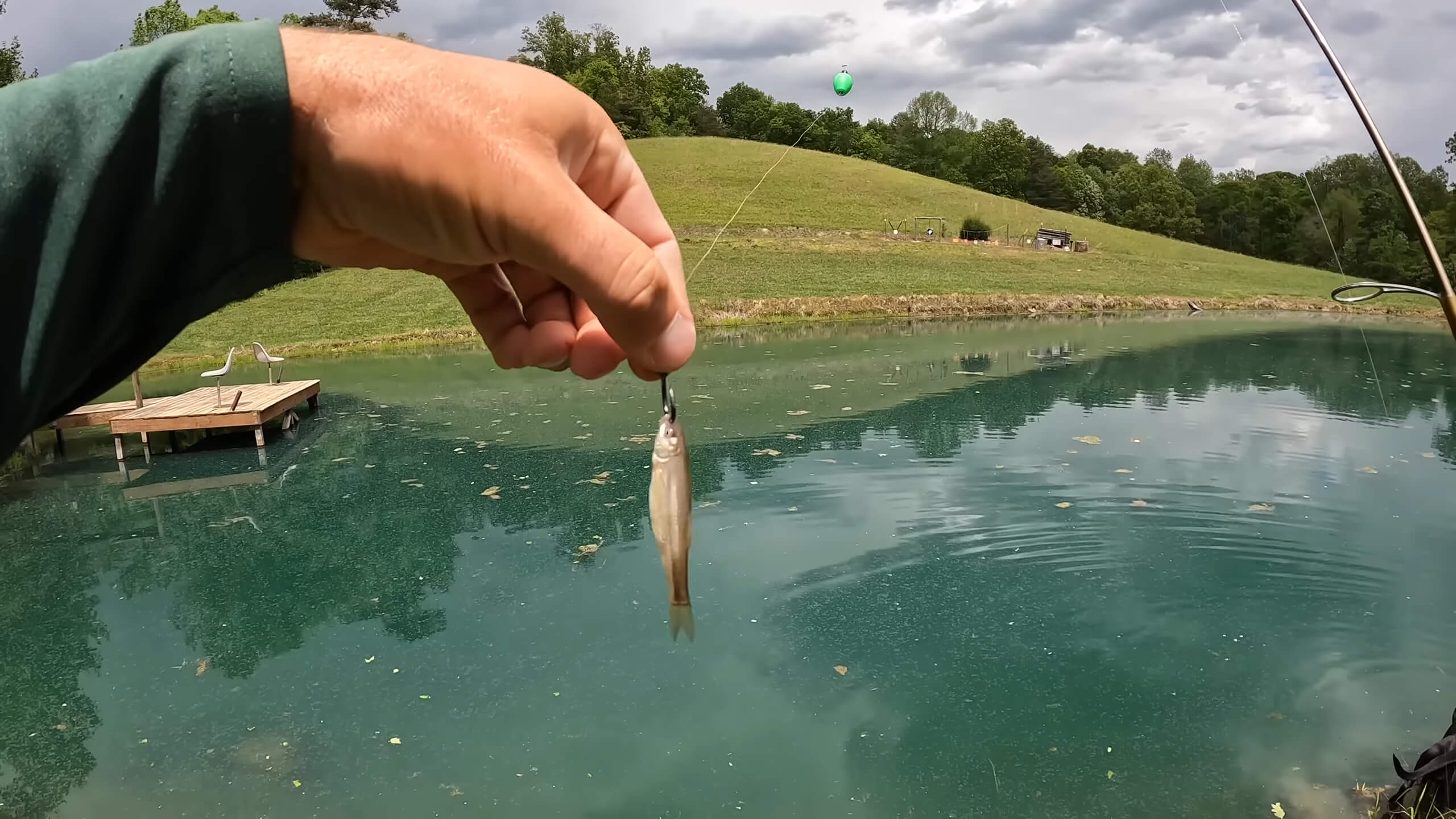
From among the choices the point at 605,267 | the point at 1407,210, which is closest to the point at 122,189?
the point at 605,267

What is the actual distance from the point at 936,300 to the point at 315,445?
67.8 ft

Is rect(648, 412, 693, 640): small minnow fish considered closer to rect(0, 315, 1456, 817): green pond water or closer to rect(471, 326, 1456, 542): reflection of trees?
rect(0, 315, 1456, 817): green pond water

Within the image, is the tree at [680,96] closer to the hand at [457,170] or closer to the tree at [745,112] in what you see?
the tree at [745,112]

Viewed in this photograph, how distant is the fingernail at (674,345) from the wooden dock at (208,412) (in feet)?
35.6

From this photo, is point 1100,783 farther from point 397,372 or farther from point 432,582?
point 397,372

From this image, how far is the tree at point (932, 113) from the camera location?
244ft

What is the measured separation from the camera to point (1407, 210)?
2631 mm

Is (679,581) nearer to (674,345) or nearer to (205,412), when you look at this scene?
(674,345)

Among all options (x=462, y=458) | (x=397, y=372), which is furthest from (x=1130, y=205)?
(x=462, y=458)

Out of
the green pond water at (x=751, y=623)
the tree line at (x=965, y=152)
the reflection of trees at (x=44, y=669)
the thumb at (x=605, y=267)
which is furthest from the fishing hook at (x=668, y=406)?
the tree line at (x=965, y=152)

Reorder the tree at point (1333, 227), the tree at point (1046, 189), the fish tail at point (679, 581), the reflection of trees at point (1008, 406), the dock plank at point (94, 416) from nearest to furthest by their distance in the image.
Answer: the fish tail at point (679, 581) → the reflection of trees at point (1008, 406) → the dock plank at point (94, 416) → the tree at point (1333, 227) → the tree at point (1046, 189)

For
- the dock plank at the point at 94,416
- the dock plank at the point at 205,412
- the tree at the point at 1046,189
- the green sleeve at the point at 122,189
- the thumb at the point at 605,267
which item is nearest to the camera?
the green sleeve at the point at 122,189

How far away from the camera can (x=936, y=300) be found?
2753 cm

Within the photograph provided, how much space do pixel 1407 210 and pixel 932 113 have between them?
78.8m
